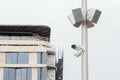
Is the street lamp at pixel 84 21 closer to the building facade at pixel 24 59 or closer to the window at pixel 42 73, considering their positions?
the building facade at pixel 24 59

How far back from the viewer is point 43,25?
63094 mm

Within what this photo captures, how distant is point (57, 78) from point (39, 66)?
10.7 m

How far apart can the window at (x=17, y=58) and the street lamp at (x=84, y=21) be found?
48491mm

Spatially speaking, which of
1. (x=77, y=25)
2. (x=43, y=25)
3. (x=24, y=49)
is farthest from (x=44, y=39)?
(x=77, y=25)

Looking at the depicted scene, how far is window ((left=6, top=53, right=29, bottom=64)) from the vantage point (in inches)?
2269

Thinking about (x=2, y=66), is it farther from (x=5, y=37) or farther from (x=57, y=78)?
(x=57, y=78)

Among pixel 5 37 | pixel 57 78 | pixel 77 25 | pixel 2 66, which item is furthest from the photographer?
pixel 57 78

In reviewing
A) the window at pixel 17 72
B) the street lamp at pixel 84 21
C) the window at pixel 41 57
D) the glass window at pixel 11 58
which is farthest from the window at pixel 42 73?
the street lamp at pixel 84 21

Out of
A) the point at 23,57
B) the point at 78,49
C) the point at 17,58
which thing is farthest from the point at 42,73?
the point at 78,49

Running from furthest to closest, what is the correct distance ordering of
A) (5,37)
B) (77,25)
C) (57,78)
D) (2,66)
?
1. (57,78)
2. (5,37)
3. (2,66)
4. (77,25)

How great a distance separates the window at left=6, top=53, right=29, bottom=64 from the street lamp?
4849 cm

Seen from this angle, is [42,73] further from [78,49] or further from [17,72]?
[78,49]

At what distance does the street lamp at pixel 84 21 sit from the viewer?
30.0ft

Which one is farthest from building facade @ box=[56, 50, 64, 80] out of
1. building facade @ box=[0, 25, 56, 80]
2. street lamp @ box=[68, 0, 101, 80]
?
street lamp @ box=[68, 0, 101, 80]
